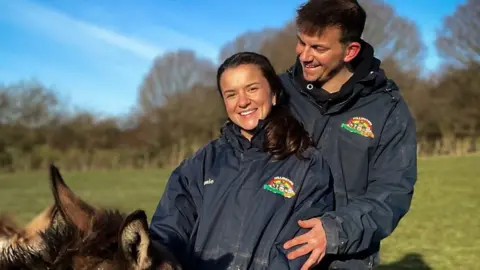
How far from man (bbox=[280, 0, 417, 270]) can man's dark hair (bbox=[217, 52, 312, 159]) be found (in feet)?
0.61

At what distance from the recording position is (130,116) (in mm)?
50906

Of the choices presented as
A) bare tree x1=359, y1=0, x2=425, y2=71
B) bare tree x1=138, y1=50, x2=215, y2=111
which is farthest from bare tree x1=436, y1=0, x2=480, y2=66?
bare tree x1=138, y1=50, x2=215, y2=111

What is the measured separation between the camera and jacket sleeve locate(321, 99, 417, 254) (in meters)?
3.44

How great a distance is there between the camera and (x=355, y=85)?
395cm

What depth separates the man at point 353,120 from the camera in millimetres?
3855

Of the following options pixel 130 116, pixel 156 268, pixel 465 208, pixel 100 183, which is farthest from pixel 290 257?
pixel 130 116

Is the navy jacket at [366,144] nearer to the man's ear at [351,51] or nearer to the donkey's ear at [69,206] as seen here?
the man's ear at [351,51]

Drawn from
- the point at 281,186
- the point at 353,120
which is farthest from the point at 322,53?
the point at 281,186

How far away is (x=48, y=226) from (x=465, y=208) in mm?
19145

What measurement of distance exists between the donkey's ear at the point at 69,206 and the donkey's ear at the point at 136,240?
300 mm

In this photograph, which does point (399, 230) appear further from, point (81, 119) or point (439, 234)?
point (81, 119)

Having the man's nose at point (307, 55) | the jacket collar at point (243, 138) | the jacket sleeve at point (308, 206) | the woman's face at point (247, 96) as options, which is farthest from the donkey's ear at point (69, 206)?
the man's nose at point (307, 55)

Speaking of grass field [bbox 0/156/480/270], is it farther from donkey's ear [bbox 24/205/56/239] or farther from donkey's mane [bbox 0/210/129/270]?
donkey's mane [bbox 0/210/129/270]

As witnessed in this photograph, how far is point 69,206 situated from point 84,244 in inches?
13.0
